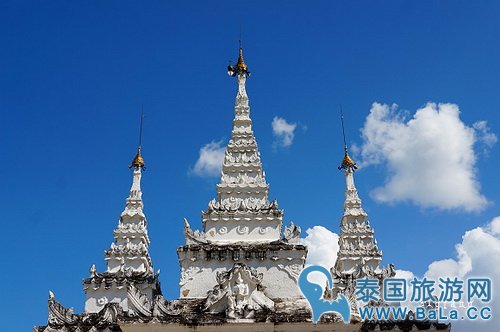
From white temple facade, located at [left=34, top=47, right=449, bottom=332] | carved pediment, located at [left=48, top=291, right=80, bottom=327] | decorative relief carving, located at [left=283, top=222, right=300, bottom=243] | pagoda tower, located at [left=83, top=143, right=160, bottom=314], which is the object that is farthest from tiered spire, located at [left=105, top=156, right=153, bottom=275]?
decorative relief carving, located at [left=283, top=222, right=300, bottom=243]

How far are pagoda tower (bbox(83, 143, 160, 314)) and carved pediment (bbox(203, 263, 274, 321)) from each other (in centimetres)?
1412

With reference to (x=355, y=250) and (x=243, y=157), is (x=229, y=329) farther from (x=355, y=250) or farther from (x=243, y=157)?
(x=355, y=250)

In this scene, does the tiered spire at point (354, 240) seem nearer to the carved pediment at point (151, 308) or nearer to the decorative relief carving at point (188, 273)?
the decorative relief carving at point (188, 273)

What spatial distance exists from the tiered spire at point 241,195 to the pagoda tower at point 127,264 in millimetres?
10769

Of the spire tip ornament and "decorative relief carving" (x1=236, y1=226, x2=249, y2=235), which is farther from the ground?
the spire tip ornament

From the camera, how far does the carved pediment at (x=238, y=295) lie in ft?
89.0

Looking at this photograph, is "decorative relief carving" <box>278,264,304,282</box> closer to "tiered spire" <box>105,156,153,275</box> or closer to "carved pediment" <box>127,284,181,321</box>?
"carved pediment" <box>127,284,181,321</box>

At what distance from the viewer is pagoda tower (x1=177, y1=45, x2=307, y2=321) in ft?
92.7

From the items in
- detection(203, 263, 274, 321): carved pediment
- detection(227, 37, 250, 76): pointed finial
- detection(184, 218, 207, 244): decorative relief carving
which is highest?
detection(227, 37, 250, 76): pointed finial

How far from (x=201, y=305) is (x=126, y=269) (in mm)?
22801

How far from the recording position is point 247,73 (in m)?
43.2

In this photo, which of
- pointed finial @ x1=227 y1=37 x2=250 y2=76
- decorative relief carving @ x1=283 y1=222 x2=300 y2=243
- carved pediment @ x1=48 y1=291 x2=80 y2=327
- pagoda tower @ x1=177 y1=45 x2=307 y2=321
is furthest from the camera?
pointed finial @ x1=227 y1=37 x2=250 y2=76

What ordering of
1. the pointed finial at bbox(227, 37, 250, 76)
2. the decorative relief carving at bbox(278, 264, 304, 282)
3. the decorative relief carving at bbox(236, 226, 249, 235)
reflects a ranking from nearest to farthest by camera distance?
the decorative relief carving at bbox(278, 264, 304, 282), the decorative relief carving at bbox(236, 226, 249, 235), the pointed finial at bbox(227, 37, 250, 76)

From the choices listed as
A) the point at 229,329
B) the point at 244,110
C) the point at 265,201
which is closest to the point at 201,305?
the point at 229,329
